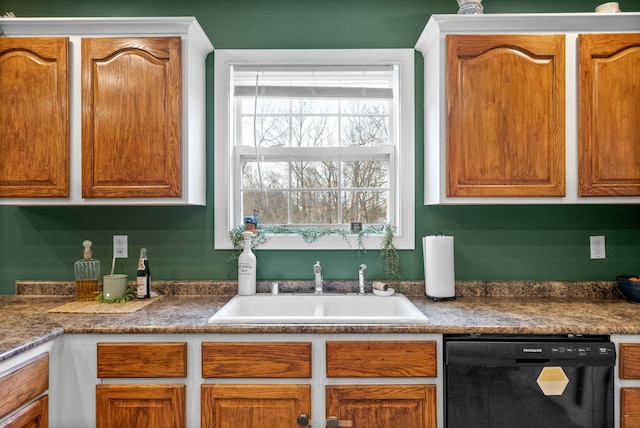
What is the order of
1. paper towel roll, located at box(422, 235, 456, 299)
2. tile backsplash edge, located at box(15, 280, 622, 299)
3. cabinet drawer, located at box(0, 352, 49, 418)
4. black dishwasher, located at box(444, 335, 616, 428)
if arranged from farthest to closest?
tile backsplash edge, located at box(15, 280, 622, 299) < paper towel roll, located at box(422, 235, 456, 299) < black dishwasher, located at box(444, 335, 616, 428) < cabinet drawer, located at box(0, 352, 49, 418)

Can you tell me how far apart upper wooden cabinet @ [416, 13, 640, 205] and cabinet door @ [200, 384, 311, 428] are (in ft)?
3.78

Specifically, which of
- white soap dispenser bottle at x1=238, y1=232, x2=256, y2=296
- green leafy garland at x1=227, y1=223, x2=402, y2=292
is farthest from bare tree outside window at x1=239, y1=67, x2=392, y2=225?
white soap dispenser bottle at x1=238, y1=232, x2=256, y2=296

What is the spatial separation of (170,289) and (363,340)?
3.94 feet

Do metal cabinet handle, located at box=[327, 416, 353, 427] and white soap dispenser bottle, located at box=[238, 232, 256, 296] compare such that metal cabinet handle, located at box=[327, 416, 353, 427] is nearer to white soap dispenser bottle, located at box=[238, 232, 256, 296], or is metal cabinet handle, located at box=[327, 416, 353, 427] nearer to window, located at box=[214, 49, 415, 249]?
white soap dispenser bottle, located at box=[238, 232, 256, 296]

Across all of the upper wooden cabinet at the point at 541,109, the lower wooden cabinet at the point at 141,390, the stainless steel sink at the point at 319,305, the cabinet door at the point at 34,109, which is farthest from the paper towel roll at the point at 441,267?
the cabinet door at the point at 34,109

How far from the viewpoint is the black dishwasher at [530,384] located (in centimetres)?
153

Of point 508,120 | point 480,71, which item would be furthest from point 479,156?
point 480,71

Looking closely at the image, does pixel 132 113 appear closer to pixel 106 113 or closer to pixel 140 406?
pixel 106 113

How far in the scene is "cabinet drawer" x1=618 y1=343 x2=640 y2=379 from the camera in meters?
1.57

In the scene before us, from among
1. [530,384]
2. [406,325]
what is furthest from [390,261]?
[530,384]

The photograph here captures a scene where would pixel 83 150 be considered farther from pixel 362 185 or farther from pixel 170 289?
pixel 362 185

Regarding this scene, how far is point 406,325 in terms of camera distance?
160cm

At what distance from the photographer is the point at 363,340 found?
62.7 inches

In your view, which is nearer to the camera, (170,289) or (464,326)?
(464,326)
